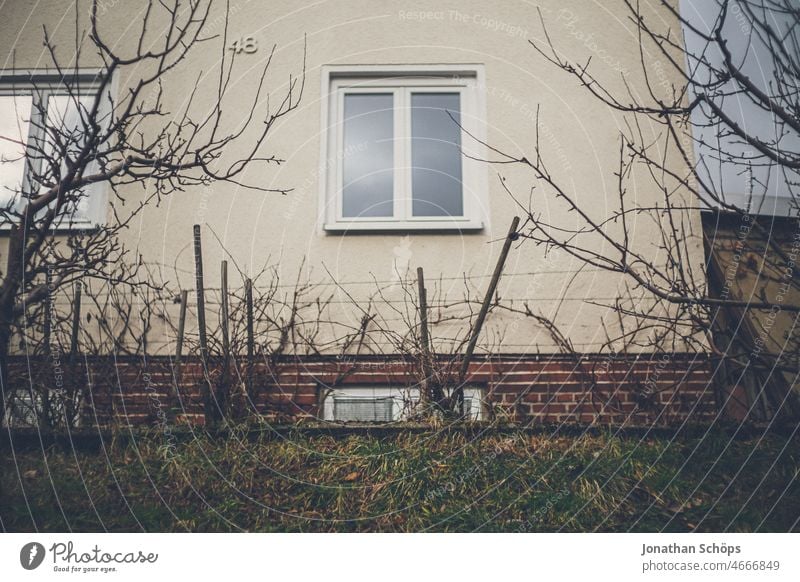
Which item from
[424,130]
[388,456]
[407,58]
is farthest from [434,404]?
[407,58]

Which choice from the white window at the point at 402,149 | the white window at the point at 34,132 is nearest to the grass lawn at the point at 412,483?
the white window at the point at 402,149

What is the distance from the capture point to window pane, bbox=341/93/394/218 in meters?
4.55

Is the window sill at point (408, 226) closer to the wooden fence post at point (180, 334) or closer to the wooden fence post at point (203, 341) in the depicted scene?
the wooden fence post at point (203, 341)

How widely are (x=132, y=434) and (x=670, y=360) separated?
3339 mm

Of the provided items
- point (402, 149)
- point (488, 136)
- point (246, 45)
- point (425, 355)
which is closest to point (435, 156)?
point (402, 149)

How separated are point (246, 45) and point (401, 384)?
2.80 meters

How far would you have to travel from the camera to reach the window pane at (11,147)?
169 inches

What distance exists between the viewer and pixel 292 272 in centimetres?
437

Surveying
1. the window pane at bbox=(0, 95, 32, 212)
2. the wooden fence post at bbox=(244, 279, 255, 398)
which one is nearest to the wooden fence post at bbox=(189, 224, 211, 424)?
the wooden fence post at bbox=(244, 279, 255, 398)

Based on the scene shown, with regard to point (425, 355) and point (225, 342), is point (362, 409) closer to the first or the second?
point (425, 355)

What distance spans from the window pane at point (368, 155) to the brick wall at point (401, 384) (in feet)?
3.79

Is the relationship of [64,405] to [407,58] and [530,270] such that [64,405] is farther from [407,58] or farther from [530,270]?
[407,58]

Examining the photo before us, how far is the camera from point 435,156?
15.2 feet

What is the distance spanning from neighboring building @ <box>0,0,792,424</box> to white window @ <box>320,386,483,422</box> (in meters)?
0.01
